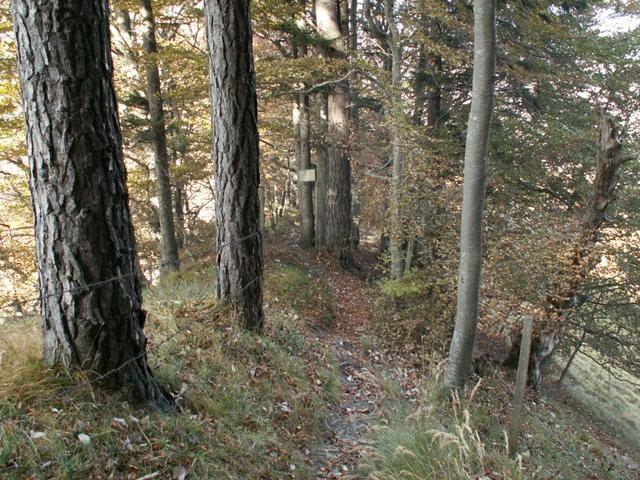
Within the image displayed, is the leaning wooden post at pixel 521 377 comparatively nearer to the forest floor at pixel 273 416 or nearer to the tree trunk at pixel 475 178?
the forest floor at pixel 273 416

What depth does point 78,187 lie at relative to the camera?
238 cm

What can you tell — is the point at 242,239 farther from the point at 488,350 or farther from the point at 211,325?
the point at 488,350

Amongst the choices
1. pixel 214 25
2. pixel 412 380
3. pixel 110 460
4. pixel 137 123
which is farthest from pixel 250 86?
pixel 412 380

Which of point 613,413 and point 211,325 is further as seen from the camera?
point 613,413

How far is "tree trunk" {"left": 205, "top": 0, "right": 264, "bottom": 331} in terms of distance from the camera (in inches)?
165

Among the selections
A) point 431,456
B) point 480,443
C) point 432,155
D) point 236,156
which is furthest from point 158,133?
point 480,443

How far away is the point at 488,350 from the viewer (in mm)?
8516

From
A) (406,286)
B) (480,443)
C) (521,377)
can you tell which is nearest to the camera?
(480,443)

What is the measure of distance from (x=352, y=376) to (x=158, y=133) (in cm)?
598

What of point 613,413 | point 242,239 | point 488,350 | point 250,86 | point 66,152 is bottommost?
point 613,413

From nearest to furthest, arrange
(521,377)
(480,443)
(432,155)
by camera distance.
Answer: (480,443) → (521,377) → (432,155)

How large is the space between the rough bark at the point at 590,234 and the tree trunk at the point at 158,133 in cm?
743

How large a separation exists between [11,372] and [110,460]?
2.97 feet

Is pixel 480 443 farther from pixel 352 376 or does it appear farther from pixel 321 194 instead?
pixel 321 194
